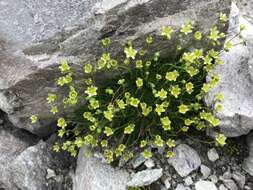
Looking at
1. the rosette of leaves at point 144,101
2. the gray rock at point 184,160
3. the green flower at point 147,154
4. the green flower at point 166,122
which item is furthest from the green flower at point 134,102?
the gray rock at point 184,160

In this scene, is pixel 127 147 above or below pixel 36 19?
below

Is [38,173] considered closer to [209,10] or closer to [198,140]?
[198,140]

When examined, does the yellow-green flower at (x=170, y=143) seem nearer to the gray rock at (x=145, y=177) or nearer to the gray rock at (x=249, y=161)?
the gray rock at (x=145, y=177)

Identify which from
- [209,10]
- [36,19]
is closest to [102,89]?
[36,19]

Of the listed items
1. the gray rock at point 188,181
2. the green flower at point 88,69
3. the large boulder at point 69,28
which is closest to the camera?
the green flower at point 88,69

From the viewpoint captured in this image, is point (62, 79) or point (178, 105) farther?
point (178, 105)

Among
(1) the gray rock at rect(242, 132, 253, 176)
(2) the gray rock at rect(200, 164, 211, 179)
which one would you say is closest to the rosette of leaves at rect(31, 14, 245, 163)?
(2) the gray rock at rect(200, 164, 211, 179)

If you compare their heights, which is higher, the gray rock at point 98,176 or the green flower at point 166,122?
the green flower at point 166,122
